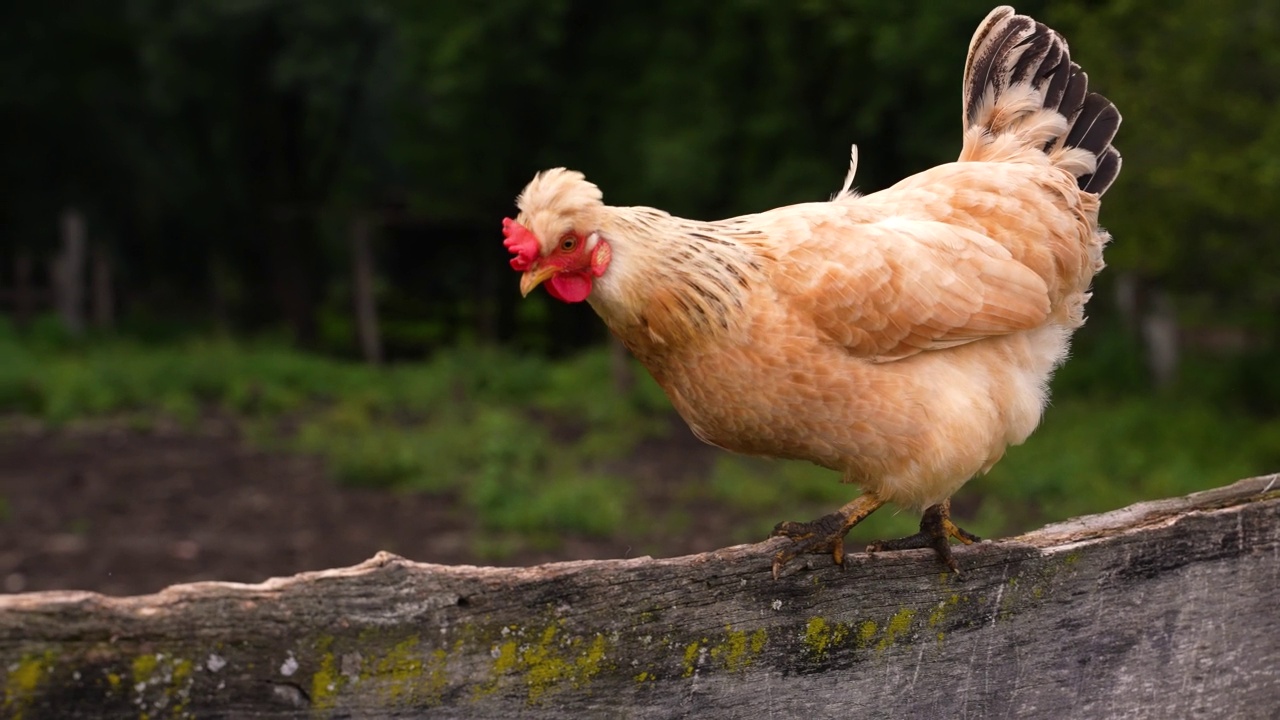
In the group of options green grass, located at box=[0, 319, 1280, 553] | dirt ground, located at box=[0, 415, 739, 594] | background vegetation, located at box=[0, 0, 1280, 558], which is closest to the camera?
dirt ground, located at box=[0, 415, 739, 594]

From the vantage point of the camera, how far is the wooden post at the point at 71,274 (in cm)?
1677

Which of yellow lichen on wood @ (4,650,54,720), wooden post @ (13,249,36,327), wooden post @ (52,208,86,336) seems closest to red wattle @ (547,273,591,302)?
yellow lichen on wood @ (4,650,54,720)

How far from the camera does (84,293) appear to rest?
18.1 meters

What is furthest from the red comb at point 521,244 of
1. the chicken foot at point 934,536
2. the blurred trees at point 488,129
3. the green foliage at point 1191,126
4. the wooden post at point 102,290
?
the wooden post at point 102,290

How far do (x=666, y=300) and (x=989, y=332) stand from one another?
31.0 inches

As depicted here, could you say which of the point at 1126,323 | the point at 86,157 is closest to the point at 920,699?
the point at 1126,323

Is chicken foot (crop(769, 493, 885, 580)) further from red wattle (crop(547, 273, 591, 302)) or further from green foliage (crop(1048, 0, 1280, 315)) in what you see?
green foliage (crop(1048, 0, 1280, 315))

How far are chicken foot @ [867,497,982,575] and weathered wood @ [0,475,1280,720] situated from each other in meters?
0.16

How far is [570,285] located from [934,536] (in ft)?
2.81

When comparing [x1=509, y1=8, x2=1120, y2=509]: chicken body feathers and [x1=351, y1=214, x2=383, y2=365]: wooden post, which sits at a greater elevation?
[x1=509, y1=8, x2=1120, y2=509]: chicken body feathers

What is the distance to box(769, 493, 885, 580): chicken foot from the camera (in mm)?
2191

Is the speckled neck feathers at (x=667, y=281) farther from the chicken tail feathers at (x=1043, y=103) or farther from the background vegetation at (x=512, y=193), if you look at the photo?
the background vegetation at (x=512, y=193)

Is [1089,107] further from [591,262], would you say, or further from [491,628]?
[491,628]

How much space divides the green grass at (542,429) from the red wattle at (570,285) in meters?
5.04
